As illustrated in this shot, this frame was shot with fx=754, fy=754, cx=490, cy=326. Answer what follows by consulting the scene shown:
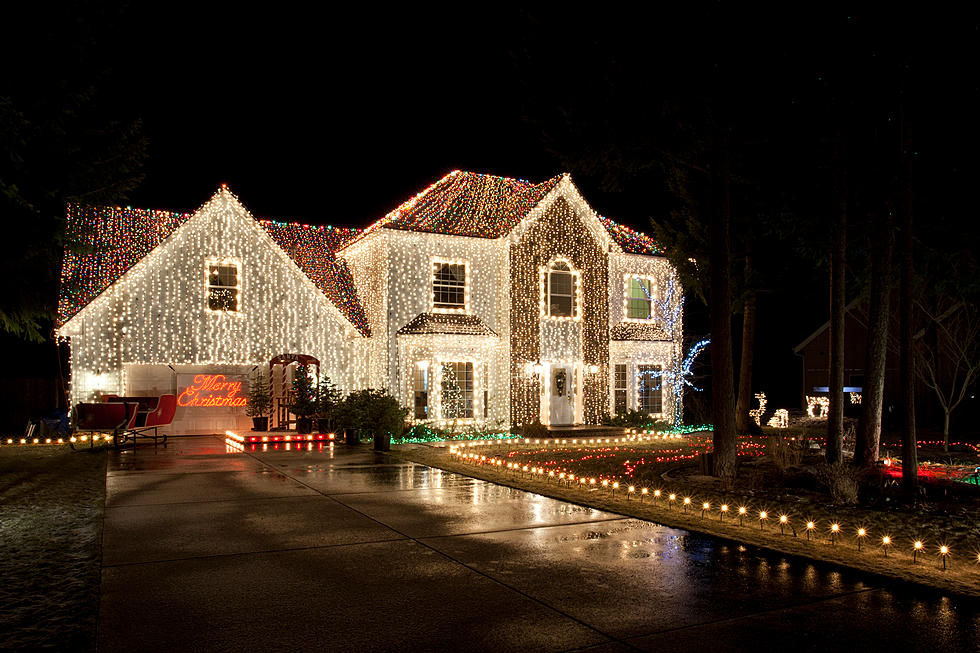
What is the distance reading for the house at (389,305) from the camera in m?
22.0

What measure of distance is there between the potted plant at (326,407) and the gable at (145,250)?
8.09 feet

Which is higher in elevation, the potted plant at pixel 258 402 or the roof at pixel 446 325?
the roof at pixel 446 325

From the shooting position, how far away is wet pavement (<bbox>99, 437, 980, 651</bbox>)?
5.18 metres

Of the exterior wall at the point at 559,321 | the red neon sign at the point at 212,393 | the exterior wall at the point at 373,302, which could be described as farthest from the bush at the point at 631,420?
the red neon sign at the point at 212,393

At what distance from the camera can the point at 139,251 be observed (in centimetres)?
2262

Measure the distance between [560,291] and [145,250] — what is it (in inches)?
513

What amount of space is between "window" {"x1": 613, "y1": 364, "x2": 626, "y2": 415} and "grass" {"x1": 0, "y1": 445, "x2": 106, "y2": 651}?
56.5 feet

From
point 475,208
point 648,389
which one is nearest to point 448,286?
point 475,208

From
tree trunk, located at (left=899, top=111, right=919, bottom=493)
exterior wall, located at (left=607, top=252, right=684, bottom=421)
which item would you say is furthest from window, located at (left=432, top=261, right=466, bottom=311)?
tree trunk, located at (left=899, top=111, right=919, bottom=493)

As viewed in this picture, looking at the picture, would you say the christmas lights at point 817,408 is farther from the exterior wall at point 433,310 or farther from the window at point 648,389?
the exterior wall at point 433,310

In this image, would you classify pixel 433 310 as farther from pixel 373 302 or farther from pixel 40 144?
pixel 40 144

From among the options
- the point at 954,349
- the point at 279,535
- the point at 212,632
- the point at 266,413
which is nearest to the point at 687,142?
the point at 279,535

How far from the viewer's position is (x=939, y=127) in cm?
1371

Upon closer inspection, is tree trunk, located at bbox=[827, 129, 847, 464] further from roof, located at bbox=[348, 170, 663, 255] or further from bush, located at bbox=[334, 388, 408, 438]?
bush, located at bbox=[334, 388, 408, 438]
